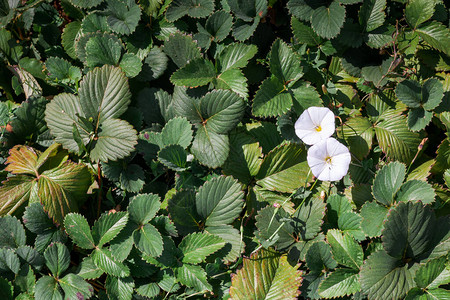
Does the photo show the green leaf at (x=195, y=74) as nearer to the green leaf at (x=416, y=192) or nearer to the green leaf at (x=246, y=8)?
the green leaf at (x=246, y=8)

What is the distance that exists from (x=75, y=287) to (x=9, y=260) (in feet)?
0.97

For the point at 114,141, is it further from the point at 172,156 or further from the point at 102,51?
the point at 102,51

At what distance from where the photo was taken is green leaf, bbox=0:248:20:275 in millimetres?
1806

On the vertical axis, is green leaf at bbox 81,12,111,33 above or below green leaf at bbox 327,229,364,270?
above

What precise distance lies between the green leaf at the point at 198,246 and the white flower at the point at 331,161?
1.61 feet

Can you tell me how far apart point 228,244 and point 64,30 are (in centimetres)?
142

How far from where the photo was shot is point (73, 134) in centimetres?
189

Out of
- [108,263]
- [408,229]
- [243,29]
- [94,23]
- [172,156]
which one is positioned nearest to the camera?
[408,229]

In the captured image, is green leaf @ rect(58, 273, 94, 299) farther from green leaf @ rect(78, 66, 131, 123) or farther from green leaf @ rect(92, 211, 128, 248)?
green leaf @ rect(78, 66, 131, 123)

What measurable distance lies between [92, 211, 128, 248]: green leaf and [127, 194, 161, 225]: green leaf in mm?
38

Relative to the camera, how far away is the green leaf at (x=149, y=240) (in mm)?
1748

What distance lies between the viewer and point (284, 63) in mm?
2014

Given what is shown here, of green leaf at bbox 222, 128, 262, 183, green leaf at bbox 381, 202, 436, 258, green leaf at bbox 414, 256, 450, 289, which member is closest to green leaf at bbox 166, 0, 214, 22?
green leaf at bbox 222, 128, 262, 183

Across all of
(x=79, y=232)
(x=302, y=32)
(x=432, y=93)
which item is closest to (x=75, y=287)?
(x=79, y=232)
